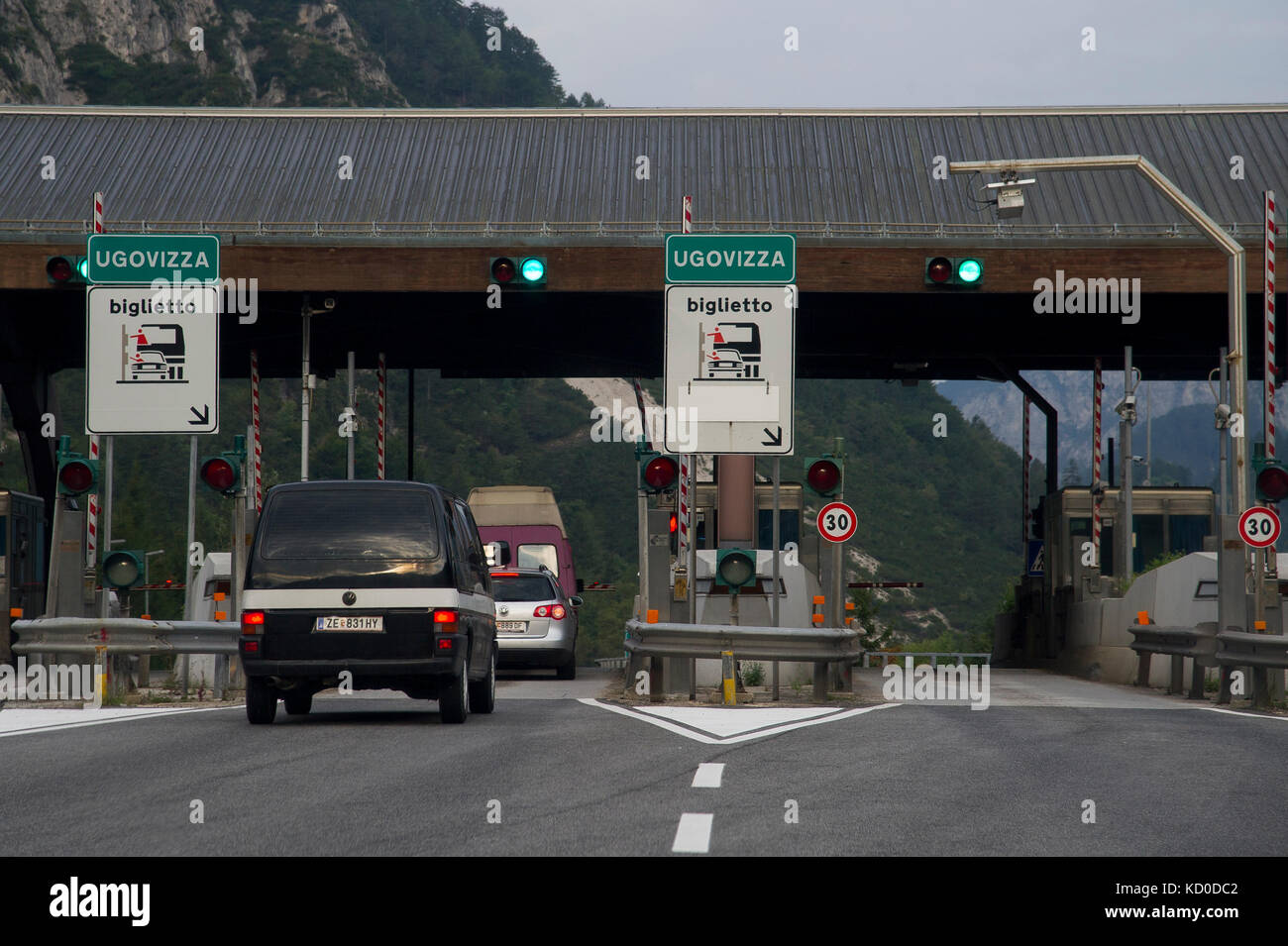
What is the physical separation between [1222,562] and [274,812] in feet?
49.3

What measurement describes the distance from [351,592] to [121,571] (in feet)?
19.9

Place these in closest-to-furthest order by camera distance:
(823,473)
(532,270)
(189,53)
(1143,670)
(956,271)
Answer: (823,473) → (1143,670) → (956,271) → (532,270) → (189,53)

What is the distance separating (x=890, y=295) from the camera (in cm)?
3206

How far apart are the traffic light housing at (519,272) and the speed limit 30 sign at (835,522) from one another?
10.9m

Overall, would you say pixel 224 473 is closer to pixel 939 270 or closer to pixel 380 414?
pixel 939 270

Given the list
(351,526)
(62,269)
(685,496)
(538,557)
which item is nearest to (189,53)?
(538,557)

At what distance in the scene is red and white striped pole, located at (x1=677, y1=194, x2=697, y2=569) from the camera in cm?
2006

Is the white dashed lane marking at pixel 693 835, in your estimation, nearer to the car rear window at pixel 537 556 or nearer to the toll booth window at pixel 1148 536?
the car rear window at pixel 537 556

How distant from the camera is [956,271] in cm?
2850

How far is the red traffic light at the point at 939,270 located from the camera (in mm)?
28391

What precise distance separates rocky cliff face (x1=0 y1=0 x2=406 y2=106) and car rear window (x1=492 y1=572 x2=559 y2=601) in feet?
216

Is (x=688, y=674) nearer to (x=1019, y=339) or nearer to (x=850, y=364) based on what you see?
(x=1019, y=339)

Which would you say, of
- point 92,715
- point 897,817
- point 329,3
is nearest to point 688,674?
point 92,715

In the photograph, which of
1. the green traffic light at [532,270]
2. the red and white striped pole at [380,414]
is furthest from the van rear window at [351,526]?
the red and white striped pole at [380,414]
